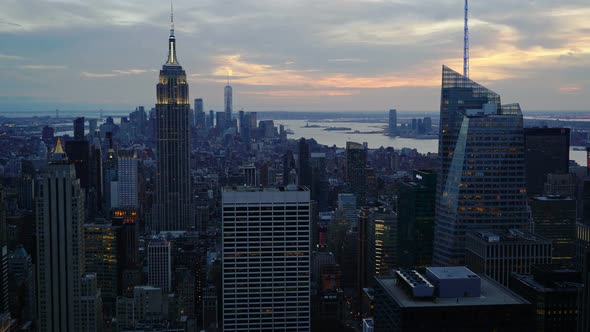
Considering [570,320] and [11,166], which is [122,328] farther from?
[570,320]

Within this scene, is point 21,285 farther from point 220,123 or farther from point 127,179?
point 220,123

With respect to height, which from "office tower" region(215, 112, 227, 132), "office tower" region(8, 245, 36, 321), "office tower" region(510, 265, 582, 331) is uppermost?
"office tower" region(215, 112, 227, 132)

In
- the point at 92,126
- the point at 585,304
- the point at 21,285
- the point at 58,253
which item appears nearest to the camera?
the point at 585,304

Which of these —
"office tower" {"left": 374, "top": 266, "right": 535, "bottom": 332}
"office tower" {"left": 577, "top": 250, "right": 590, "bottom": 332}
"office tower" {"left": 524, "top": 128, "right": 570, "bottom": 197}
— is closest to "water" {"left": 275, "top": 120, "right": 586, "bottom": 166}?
"office tower" {"left": 524, "top": 128, "right": 570, "bottom": 197}

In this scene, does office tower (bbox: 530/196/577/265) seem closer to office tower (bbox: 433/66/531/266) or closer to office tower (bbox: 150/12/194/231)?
office tower (bbox: 433/66/531/266)

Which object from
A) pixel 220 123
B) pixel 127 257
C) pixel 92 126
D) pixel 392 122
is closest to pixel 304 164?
pixel 392 122

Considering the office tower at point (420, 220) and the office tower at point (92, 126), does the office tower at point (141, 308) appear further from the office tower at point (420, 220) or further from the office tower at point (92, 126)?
the office tower at point (92, 126)
